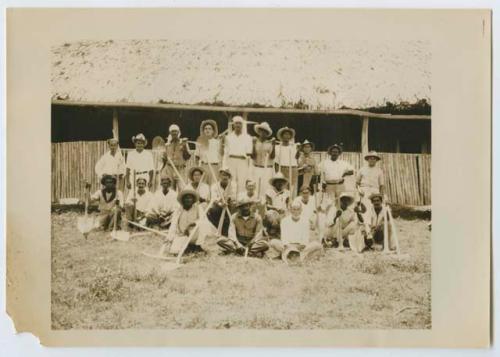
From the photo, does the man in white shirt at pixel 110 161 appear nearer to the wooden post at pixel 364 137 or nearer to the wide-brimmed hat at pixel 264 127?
the wide-brimmed hat at pixel 264 127

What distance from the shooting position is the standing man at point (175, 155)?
1.20 metres

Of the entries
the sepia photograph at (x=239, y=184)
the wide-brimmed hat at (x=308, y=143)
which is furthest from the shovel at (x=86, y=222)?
the wide-brimmed hat at (x=308, y=143)

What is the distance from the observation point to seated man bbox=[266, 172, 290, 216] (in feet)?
3.96

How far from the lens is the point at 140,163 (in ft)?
3.96

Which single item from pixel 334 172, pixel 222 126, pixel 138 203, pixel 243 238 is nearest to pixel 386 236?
pixel 334 172

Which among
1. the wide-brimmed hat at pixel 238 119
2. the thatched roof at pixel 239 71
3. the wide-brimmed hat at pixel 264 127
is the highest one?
the thatched roof at pixel 239 71

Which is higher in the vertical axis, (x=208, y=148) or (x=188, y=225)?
(x=208, y=148)

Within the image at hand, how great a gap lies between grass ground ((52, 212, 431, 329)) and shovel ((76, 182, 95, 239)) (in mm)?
11

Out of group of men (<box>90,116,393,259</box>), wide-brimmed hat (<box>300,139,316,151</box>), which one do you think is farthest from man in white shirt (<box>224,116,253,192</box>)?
wide-brimmed hat (<box>300,139,316,151</box>)

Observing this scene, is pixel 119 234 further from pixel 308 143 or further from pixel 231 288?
pixel 308 143

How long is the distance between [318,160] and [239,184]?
168 mm

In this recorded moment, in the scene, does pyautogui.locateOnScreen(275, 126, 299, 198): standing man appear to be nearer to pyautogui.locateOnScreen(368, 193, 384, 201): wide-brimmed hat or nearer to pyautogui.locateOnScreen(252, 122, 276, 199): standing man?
pyautogui.locateOnScreen(252, 122, 276, 199): standing man

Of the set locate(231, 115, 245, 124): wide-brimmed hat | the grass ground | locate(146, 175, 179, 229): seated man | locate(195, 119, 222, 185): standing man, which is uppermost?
locate(231, 115, 245, 124): wide-brimmed hat

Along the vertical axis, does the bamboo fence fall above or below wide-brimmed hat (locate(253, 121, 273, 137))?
below
